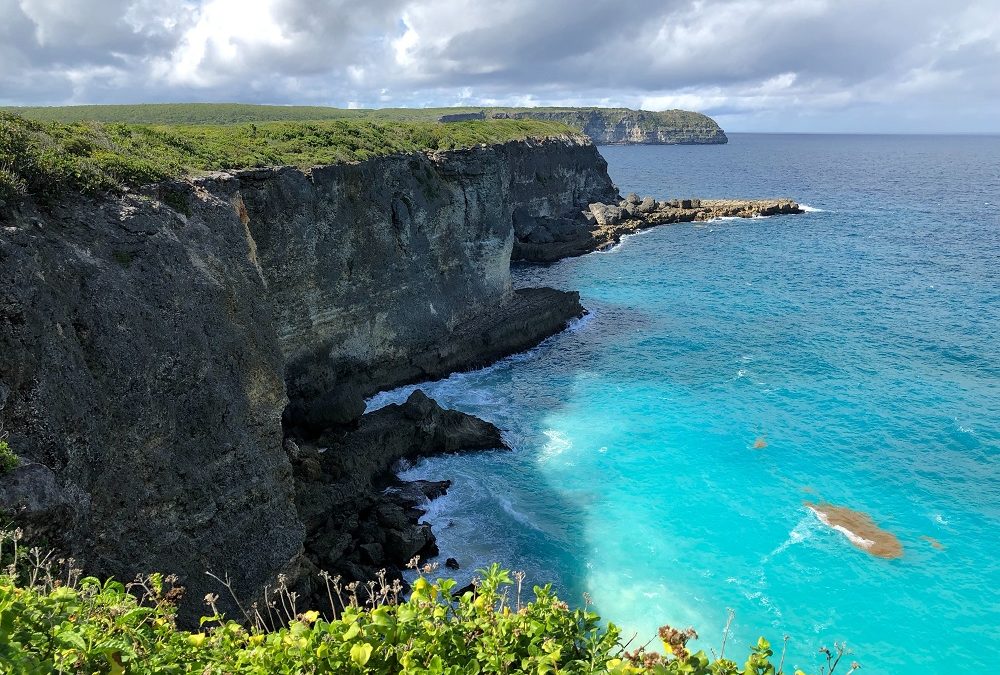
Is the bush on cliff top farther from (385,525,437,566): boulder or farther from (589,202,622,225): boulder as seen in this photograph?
(589,202,622,225): boulder

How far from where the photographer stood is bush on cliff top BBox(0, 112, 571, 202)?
19.9 metres

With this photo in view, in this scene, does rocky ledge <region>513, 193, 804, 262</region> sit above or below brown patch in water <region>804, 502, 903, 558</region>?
above

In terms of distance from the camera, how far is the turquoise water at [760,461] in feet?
80.7

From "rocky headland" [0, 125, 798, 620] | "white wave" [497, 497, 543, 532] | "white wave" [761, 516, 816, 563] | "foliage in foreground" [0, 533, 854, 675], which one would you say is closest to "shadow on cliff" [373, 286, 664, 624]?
"white wave" [497, 497, 543, 532]

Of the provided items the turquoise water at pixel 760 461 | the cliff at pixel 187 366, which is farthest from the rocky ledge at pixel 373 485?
the turquoise water at pixel 760 461

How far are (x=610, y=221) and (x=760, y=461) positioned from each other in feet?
207

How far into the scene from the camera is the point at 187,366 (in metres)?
20.5

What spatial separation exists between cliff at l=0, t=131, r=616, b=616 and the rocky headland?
2.4 inches

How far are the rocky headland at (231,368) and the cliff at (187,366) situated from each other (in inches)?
2.4

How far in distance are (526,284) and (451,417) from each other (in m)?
32.6

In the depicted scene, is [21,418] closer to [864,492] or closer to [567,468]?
[567,468]

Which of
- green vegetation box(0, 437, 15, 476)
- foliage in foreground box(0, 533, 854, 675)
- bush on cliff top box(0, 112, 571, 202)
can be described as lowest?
green vegetation box(0, 437, 15, 476)

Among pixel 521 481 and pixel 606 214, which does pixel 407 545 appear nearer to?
pixel 521 481

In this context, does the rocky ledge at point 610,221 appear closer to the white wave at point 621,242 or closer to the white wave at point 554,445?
the white wave at point 621,242
